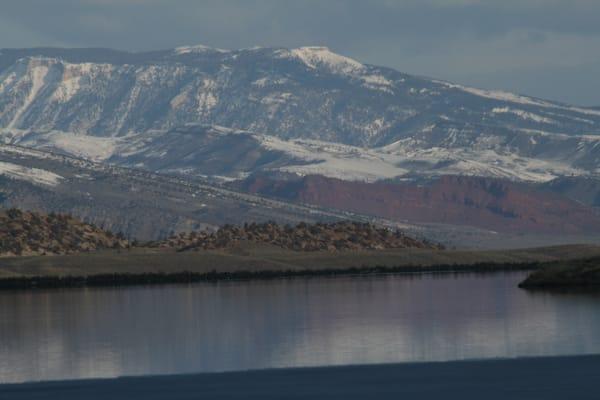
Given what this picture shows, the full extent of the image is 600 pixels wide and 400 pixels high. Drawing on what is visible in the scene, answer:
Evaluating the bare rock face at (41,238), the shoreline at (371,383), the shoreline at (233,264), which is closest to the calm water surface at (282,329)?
the shoreline at (371,383)

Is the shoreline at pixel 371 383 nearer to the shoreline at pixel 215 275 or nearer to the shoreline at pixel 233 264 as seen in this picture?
the shoreline at pixel 215 275

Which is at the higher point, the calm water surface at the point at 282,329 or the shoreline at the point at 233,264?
the shoreline at the point at 233,264

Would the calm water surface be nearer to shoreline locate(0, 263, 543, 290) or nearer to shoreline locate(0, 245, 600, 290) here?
shoreline locate(0, 263, 543, 290)

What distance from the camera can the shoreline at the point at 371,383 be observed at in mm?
51469

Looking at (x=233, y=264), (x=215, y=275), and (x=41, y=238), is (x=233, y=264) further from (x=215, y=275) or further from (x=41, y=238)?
(x=41, y=238)

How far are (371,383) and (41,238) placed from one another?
5517 inches

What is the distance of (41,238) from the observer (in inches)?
7500

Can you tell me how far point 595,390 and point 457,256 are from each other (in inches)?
5785

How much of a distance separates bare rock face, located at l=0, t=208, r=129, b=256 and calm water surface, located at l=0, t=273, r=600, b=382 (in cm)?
6080

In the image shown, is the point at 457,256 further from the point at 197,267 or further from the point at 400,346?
the point at 400,346

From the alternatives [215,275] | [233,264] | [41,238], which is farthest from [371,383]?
[41,238]

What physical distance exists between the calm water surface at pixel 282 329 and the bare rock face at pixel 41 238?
199 ft

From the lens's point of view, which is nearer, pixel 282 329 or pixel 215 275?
pixel 282 329

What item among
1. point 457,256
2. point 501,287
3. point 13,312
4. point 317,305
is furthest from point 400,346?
point 457,256
